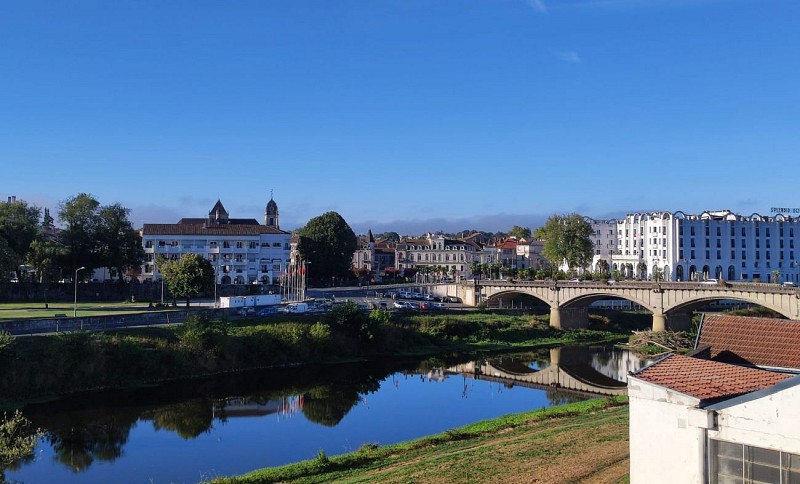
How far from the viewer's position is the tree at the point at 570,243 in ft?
376

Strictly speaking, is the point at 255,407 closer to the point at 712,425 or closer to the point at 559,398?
the point at 559,398

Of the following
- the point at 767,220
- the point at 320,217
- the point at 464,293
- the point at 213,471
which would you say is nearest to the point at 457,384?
the point at 213,471

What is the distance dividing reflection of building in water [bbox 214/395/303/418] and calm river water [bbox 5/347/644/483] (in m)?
0.06

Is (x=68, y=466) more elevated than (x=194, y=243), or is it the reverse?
(x=194, y=243)

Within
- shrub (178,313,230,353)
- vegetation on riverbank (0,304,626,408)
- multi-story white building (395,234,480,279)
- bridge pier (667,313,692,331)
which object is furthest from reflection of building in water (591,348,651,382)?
multi-story white building (395,234,480,279)

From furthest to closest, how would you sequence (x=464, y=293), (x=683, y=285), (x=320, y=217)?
(x=320, y=217) < (x=464, y=293) < (x=683, y=285)

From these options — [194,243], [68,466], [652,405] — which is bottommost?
[68,466]

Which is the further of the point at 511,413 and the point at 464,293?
the point at 464,293

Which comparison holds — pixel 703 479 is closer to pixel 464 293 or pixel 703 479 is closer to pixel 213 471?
pixel 213 471

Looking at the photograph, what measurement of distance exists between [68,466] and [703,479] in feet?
84.7

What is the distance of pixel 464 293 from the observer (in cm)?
9606

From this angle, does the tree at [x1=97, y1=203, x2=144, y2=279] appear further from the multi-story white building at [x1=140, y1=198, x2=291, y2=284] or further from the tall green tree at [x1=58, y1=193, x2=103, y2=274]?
the multi-story white building at [x1=140, y1=198, x2=291, y2=284]

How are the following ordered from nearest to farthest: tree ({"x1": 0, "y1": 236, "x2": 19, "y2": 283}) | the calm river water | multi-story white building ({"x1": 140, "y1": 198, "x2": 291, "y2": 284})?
1. the calm river water
2. tree ({"x1": 0, "y1": 236, "x2": 19, "y2": 283})
3. multi-story white building ({"x1": 140, "y1": 198, "x2": 291, "y2": 284})

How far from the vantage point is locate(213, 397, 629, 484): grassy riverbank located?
22719mm
